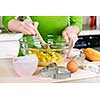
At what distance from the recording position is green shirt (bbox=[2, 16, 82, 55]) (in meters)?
0.45

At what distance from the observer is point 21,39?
478 mm

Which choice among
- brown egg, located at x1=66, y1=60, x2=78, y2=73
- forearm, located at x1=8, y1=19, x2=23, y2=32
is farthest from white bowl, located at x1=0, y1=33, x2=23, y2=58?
brown egg, located at x1=66, y1=60, x2=78, y2=73

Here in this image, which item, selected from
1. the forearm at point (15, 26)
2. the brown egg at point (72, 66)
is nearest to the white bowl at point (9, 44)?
the forearm at point (15, 26)

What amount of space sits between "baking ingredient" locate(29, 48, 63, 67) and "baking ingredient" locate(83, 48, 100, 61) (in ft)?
0.19

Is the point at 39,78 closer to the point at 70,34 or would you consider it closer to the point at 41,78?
the point at 41,78

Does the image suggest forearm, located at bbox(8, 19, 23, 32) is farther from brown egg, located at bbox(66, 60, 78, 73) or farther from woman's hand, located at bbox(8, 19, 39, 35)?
brown egg, located at bbox(66, 60, 78, 73)

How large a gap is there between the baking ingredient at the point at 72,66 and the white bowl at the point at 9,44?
0.11 meters

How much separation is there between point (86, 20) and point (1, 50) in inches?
7.2

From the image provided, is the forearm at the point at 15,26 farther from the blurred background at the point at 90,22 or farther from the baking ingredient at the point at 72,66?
the baking ingredient at the point at 72,66

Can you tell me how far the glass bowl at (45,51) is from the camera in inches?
18.9
